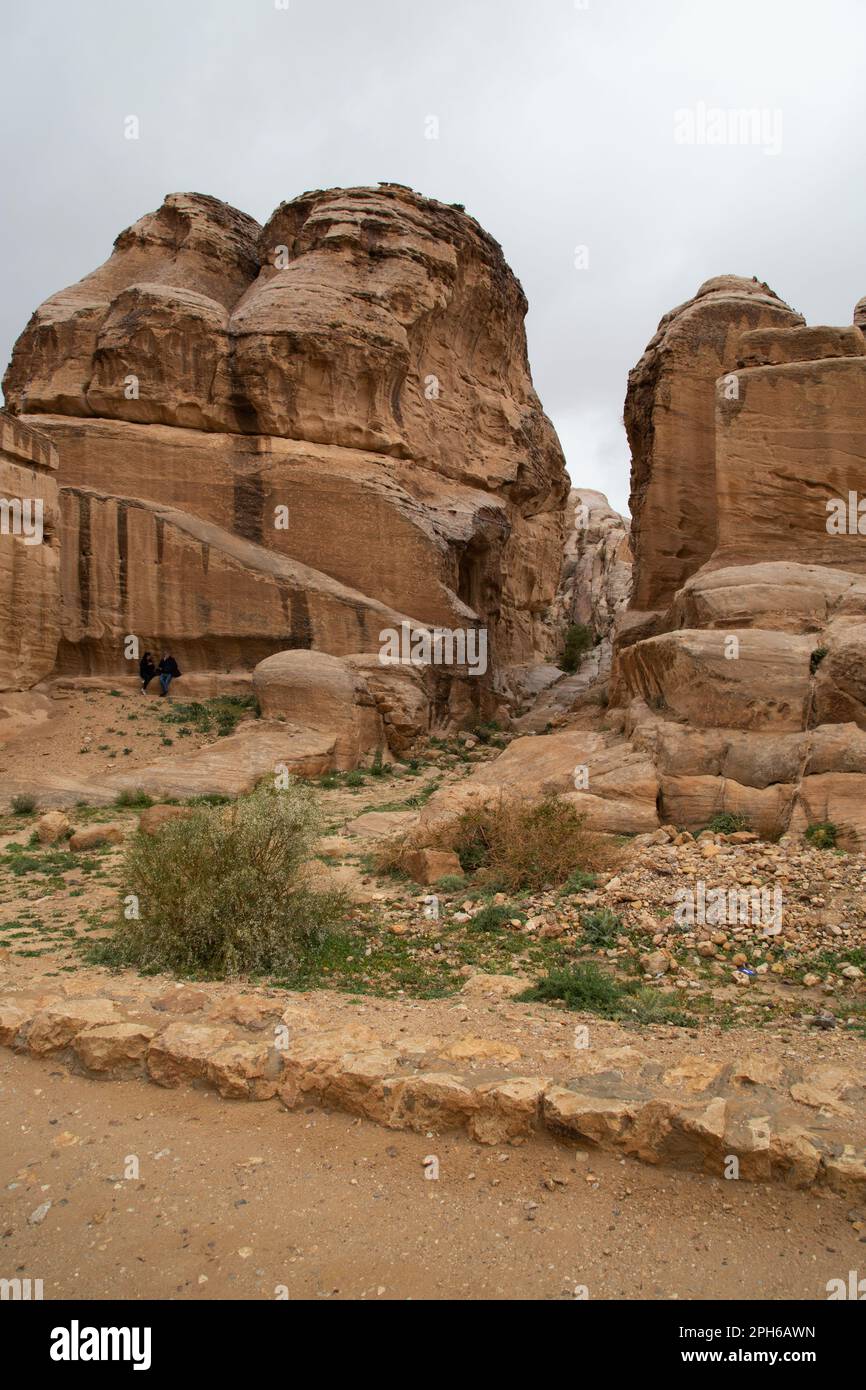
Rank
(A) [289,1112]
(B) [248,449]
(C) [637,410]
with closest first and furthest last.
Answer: (A) [289,1112]
(C) [637,410]
(B) [248,449]

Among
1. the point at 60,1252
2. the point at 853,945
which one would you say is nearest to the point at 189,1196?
the point at 60,1252

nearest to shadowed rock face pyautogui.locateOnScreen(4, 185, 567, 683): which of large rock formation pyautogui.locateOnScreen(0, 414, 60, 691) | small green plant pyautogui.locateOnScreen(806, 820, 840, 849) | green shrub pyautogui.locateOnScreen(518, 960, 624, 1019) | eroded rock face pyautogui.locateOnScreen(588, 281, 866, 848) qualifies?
large rock formation pyautogui.locateOnScreen(0, 414, 60, 691)

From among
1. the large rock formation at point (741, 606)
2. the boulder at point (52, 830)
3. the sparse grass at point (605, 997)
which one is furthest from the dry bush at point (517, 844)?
the boulder at point (52, 830)

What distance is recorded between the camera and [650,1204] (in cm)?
376

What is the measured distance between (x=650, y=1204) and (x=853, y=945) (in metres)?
3.69

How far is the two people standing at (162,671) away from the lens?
21.4 meters

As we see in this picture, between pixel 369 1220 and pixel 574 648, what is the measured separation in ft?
130

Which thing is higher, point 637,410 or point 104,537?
point 637,410

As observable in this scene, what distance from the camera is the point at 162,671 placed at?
21.6 meters

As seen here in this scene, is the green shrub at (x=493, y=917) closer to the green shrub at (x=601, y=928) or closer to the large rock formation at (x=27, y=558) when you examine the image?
the green shrub at (x=601, y=928)

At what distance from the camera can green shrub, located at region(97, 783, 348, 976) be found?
22.1 feet

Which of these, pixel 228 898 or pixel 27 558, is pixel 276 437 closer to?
pixel 27 558

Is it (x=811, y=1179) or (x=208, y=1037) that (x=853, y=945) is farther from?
(x=208, y=1037)

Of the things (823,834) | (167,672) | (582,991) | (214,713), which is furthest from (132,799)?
(823,834)
